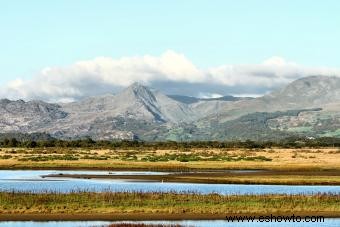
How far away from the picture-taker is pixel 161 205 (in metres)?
54.3

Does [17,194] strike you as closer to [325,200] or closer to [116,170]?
[325,200]

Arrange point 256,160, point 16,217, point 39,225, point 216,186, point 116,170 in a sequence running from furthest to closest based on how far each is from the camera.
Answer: point 256,160, point 116,170, point 216,186, point 16,217, point 39,225

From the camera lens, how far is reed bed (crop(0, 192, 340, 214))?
52.6m

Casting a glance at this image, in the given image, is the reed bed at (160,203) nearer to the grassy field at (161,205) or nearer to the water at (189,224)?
the grassy field at (161,205)

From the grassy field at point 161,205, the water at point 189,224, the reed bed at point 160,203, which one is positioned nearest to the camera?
the water at point 189,224

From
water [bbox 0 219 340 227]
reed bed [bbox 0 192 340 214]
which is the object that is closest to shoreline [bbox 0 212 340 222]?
reed bed [bbox 0 192 340 214]

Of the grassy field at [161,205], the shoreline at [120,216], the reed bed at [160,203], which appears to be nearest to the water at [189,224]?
the shoreline at [120,216]

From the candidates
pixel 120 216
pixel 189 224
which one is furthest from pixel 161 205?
pixel 189 224

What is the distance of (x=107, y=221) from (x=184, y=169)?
69.9 m

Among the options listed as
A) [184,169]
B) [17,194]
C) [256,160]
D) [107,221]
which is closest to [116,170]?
[184,169]

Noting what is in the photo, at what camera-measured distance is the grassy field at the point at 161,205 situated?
52.0 m

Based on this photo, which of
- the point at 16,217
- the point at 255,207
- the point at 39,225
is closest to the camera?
the point at 39,225

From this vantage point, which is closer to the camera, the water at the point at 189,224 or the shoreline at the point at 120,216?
the water at the point at 189,224

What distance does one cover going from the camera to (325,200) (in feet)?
187
